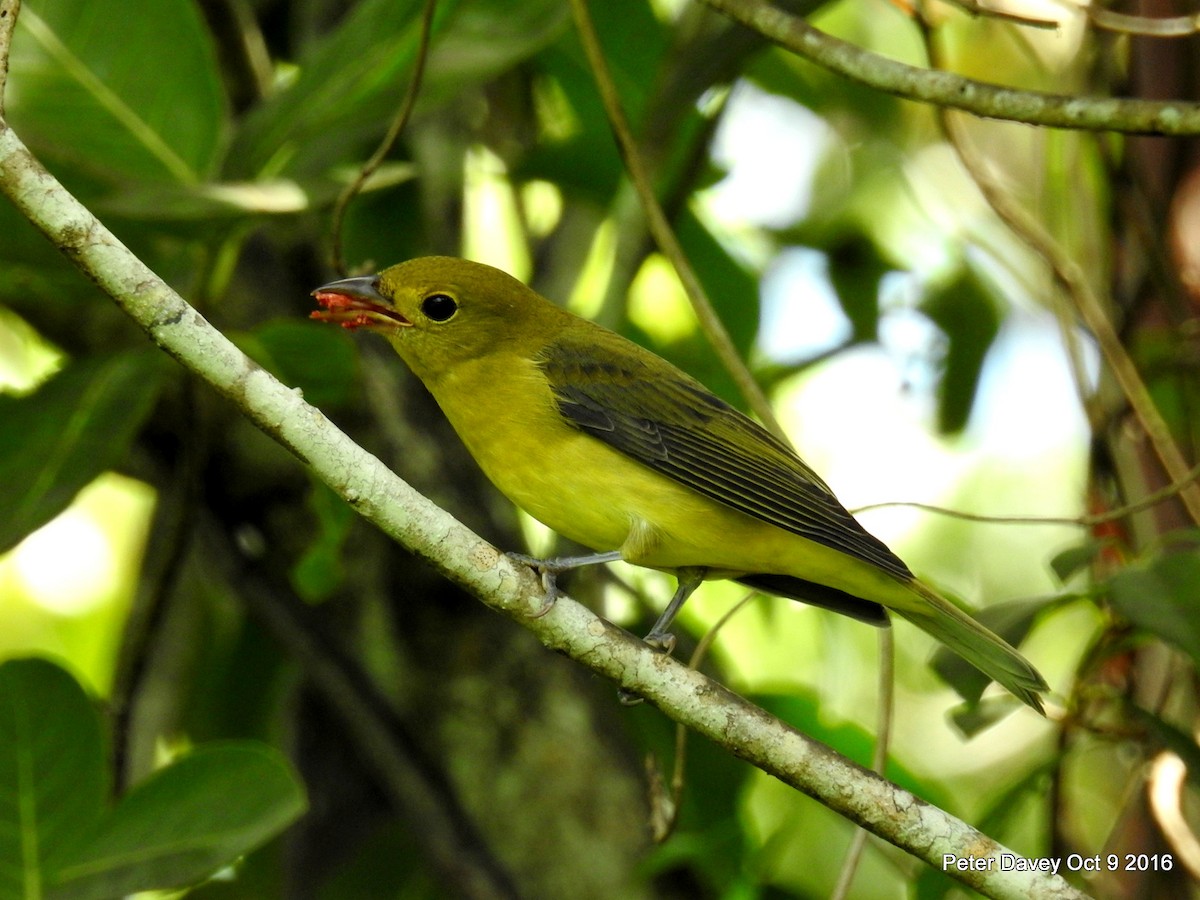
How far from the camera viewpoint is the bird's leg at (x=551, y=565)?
238cm

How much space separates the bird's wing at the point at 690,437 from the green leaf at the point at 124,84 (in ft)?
3.58

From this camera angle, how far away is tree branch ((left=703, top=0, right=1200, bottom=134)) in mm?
2477

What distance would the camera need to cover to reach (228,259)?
359 centimetres

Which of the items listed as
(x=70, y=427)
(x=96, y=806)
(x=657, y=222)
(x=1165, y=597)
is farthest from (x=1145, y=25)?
(x=96, y=806)

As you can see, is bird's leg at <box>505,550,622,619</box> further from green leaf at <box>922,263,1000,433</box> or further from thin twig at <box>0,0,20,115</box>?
green leaf at <box>922,263,1000,433</box>

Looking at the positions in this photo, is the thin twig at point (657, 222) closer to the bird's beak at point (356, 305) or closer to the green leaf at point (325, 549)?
the bird's beak at point (356, 305)

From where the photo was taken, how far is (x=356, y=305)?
3479 millimetres

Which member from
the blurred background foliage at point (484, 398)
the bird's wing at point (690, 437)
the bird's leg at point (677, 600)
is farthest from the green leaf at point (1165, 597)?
the bird's leg at point (677, 600)

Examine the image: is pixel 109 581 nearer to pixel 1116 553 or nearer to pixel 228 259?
pixel 228 259

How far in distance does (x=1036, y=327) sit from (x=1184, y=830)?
120 inches

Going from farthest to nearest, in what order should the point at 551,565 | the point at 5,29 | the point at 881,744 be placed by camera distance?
1. the point at 881,744
2. the point at 551,565
3. the point at 5,29

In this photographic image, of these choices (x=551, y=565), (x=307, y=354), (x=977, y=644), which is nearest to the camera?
(x=551, y=565)

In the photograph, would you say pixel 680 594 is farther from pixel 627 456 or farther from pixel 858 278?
pixel 858 278

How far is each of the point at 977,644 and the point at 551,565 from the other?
103cm
